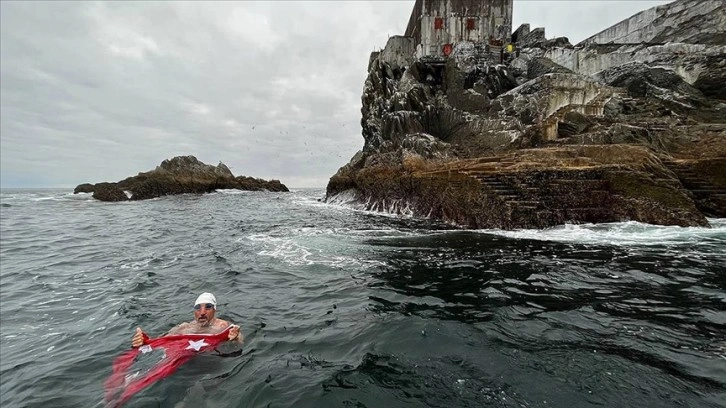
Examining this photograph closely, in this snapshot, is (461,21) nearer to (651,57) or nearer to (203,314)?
(651,57)

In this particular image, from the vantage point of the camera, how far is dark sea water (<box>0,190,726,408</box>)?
4.38m

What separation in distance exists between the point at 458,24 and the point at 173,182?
4773 centimetres

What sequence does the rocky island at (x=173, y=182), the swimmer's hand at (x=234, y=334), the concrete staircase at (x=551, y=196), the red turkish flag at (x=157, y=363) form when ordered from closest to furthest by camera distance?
the red turkish flag at (x=157, y=363)
the swimmer's hand at (x=234, y=334)
the concrete staircase at (x=551, y=196)
the rocky island at (x=173, y=182)

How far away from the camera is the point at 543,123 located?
22.6 meters

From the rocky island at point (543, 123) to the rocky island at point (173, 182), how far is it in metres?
27.4

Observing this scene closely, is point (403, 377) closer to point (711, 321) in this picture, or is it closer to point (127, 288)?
point (711, 321)

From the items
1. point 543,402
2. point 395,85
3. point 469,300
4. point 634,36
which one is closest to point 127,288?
point 469,300

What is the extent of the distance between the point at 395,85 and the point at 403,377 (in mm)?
35260

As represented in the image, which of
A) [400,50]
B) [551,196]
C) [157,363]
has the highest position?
[400,50]

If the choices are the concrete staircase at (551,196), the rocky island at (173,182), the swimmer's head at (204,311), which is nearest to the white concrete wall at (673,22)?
the concrete staircase at (551,196)

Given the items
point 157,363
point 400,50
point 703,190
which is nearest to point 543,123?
point 703,190

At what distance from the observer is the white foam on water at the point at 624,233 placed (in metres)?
12.1

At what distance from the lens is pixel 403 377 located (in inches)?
183

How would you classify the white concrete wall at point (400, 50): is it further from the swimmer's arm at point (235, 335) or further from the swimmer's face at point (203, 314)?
the swimmer's arm at point (235, 335)
